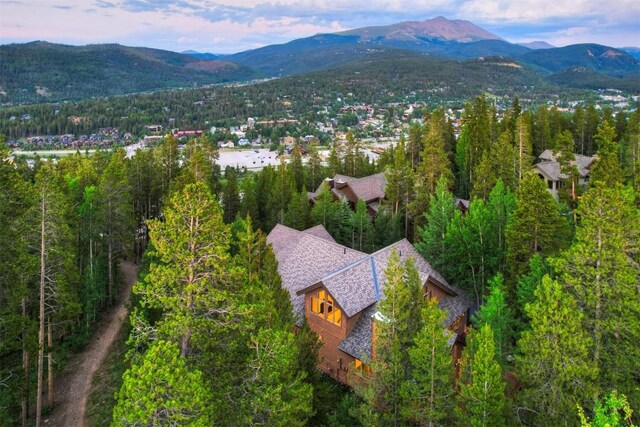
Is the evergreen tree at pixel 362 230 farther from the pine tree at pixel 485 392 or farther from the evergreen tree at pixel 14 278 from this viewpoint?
the pine tree at pixel 485 392

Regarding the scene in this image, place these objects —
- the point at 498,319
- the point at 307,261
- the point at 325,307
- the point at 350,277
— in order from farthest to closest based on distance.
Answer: the point at 307,261
the point at 350,277
the point at 325,307
the point at 498,319

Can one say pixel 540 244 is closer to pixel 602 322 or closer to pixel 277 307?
pixel 602 322

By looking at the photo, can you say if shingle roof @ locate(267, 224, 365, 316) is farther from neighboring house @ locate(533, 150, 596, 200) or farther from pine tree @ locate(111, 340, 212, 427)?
neighboring house @ locate(533, 150, 596, 200)

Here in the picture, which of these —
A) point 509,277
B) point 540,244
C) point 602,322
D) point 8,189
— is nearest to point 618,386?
point 602,322

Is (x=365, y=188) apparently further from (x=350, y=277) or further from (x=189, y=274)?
(x=189, y=274)

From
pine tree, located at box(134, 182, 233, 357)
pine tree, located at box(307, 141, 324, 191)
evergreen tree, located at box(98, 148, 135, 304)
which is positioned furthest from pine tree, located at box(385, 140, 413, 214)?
pine tree, located at box(134, 182, 233, 357)

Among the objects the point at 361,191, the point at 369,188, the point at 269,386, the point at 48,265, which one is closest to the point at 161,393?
the point at 269,386

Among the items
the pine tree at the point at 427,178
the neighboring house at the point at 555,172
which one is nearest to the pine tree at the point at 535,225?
the pine tree at the point at 427,178
